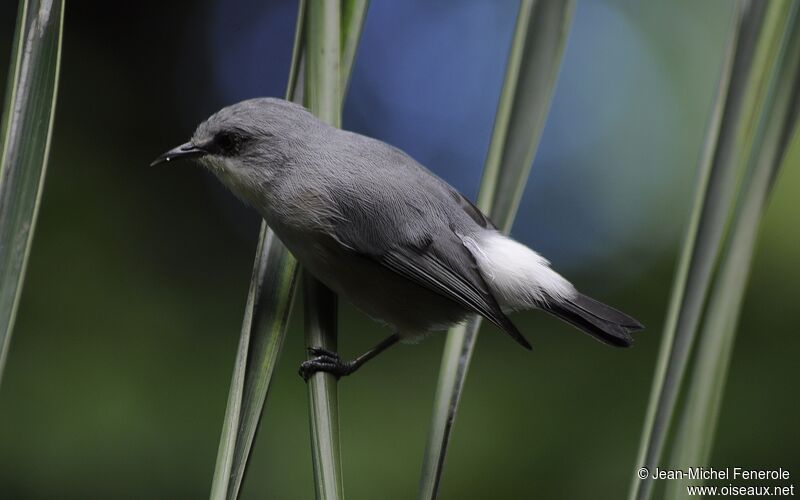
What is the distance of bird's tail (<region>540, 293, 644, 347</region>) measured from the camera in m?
1.17

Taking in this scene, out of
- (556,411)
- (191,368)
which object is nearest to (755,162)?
(556,411)

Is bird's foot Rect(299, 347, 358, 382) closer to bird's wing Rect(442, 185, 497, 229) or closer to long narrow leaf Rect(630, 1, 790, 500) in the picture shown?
long narrow leaf Rect(630, 1, 790, 500)

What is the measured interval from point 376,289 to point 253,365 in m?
0.55

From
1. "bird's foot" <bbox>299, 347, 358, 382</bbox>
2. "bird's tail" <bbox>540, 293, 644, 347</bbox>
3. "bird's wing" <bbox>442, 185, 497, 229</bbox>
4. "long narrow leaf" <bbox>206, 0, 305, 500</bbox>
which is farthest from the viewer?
"bird's wing" <bbox>442, 185, 497, 229</bbox>

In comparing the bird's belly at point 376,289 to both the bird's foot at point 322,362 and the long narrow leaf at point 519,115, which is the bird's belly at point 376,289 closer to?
the bird's foot at point 322,362

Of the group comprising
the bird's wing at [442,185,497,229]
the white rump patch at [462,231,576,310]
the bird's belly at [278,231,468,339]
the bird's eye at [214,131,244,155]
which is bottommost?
the bird's belly at [278,231,468,339]

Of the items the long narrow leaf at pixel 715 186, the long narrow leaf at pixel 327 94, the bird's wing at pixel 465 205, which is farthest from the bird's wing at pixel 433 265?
the long narrow leaf at pixel 715 186

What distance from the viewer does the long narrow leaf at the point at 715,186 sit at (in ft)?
2.20

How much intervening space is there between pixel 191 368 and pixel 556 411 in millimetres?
964

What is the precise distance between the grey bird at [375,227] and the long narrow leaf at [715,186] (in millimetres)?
455

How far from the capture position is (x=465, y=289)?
1191mm

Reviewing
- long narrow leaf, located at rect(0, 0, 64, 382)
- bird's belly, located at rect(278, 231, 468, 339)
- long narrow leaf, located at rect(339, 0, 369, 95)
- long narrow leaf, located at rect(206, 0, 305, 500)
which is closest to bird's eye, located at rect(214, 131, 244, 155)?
bird's belly, located at rect(278, 231, 468, 339)

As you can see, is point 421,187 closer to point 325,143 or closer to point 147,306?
point 325,143

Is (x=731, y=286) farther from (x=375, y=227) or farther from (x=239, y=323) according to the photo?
(x=239, y=323)
